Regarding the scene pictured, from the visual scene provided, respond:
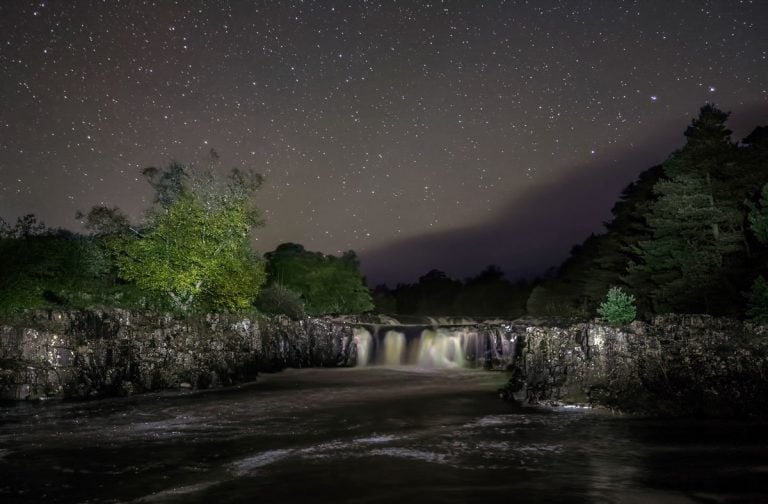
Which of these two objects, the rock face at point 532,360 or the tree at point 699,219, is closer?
the rock face at point 532,360

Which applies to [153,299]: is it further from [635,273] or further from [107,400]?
[635,273]

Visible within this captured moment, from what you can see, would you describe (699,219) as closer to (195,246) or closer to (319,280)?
(195,246)

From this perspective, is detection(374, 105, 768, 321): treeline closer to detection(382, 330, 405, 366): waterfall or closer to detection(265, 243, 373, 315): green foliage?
detection(382, 330, 405, 366): waterfall

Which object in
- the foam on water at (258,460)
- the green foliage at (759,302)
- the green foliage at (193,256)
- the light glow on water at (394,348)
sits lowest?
the foam on water at (258,460)

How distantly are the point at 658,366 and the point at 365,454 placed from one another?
32.4 ft

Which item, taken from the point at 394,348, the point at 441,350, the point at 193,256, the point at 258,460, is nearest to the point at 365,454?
the point at 258,460

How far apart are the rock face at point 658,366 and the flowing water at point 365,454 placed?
101cm

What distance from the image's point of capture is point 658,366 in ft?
56.2

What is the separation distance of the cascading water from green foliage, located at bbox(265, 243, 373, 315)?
70.7 ft

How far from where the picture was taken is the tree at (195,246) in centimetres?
2936

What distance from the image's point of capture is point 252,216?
105 ft

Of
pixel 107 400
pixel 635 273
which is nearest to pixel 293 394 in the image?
pixel 107 400

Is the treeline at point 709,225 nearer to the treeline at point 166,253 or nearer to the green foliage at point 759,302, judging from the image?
the green foliage at point 759,302

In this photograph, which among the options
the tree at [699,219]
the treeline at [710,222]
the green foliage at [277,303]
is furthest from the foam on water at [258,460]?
the green foliage at [277,303]
